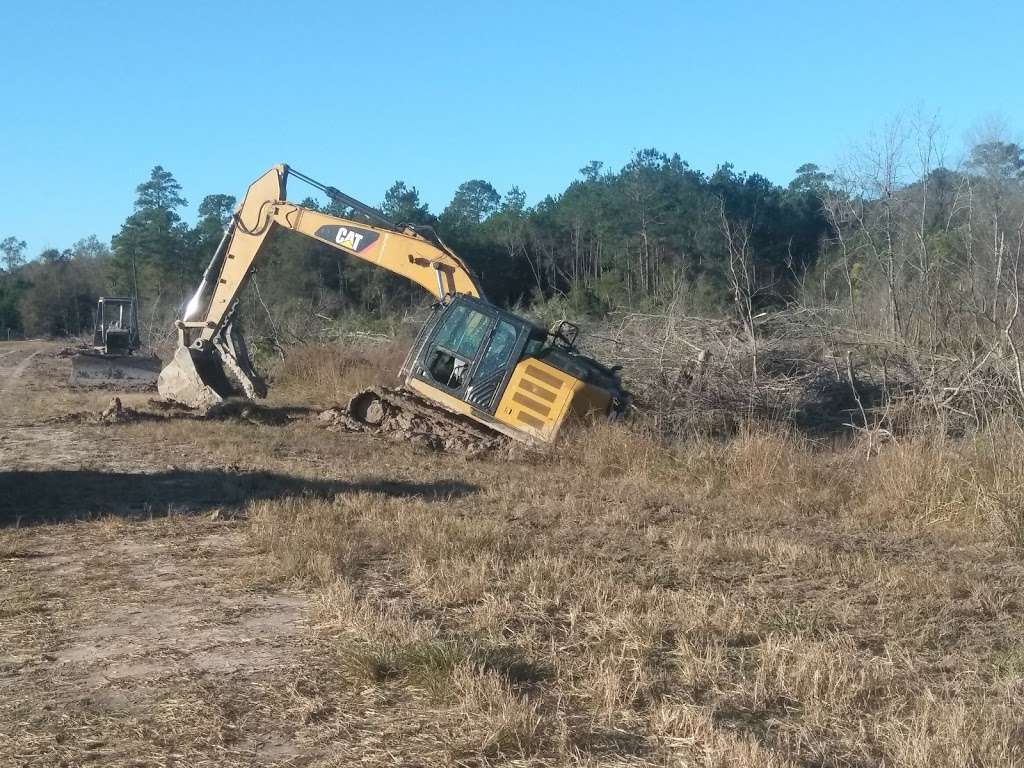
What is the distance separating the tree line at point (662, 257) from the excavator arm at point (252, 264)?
1105 millimetres

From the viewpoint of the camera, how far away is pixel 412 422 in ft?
48.5

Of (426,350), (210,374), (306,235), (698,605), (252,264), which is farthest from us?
(210,374)

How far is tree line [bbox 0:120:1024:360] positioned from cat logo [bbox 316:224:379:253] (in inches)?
69.7

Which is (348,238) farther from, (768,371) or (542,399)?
(768,371)

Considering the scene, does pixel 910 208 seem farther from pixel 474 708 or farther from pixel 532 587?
pixel 474 708

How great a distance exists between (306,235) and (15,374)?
12637 mm

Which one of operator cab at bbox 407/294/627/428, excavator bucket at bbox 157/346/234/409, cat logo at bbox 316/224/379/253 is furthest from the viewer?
excavator bucket at bbox 157/346/234/409

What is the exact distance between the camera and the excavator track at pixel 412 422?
14.1m

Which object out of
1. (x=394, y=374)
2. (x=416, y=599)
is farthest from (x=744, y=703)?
(x=394, y=374)

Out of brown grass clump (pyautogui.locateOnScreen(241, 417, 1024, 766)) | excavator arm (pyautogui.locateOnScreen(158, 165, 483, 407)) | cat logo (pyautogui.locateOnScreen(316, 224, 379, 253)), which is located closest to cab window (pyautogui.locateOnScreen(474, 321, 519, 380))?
excavator arm (pyautogui.locateOnScreen(158, 165, 483, 407))

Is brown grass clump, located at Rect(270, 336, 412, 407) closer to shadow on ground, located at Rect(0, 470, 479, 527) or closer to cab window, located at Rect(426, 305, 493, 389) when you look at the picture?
cab window, located at Rect(426, 305, 493, 389)

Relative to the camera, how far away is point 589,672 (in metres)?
5.32

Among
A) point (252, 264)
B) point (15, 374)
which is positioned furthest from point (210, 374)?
point (15, 374)

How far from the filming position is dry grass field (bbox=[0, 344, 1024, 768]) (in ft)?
15.0
